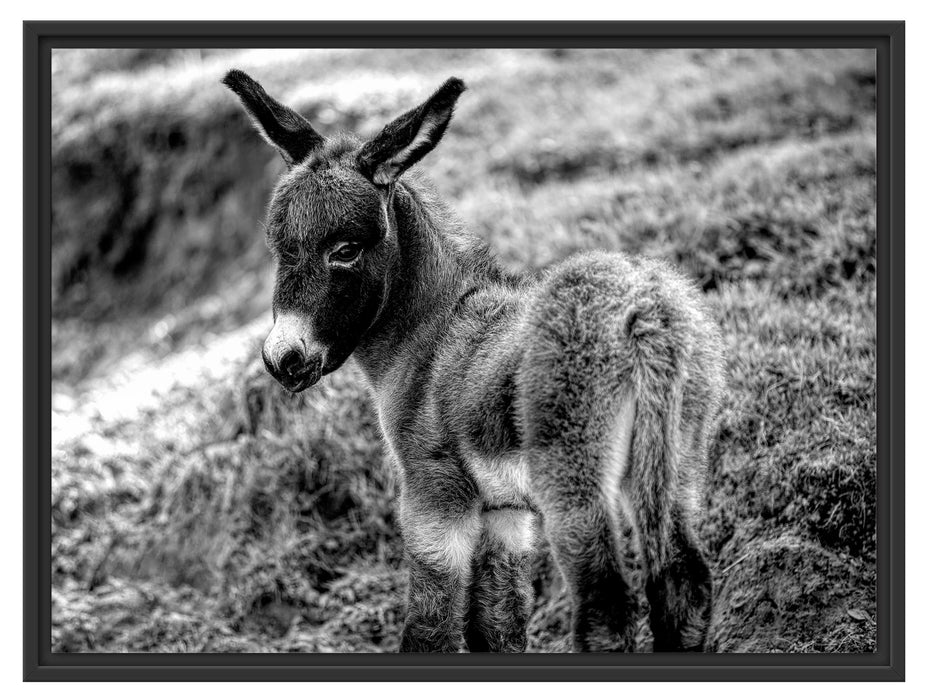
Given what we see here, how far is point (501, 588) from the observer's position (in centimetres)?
354

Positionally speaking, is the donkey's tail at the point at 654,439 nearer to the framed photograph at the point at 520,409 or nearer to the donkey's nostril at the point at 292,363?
the framed photograph at the point at 520,409

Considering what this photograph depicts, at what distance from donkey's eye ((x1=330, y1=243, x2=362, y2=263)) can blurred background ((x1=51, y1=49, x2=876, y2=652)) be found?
818mm

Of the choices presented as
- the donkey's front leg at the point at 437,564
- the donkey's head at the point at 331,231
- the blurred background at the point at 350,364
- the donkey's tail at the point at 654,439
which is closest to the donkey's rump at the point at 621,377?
the donkey's tail at the point at 654,439

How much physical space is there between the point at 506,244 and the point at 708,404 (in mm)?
3406

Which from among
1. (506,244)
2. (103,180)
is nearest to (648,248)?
(506,244)

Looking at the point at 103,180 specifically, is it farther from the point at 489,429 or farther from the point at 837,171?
the point at 489,429

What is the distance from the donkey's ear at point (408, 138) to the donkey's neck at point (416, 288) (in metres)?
0.21

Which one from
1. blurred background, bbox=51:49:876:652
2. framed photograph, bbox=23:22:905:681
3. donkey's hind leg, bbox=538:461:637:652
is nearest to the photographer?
donkey's hind leg, bbox=538:461:637:652

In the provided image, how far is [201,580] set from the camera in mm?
5199

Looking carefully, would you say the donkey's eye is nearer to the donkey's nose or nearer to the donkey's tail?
the donkey's nose

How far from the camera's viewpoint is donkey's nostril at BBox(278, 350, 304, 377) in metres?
3.08

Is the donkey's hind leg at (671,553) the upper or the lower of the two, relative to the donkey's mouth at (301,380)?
lower

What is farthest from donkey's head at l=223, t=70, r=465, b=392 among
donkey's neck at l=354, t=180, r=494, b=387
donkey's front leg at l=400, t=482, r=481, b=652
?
donkey's front leg at l=400, t=482, r=481, b=652

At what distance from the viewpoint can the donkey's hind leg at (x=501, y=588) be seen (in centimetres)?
349
